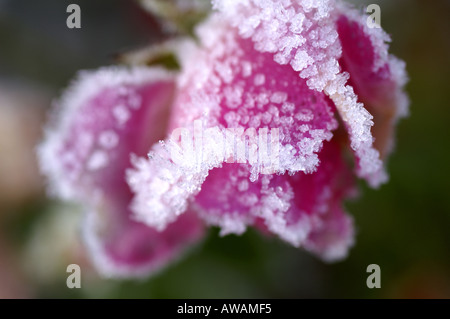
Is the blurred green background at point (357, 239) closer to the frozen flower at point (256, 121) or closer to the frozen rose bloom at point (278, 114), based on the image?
the frozen flower at point (256, 121)

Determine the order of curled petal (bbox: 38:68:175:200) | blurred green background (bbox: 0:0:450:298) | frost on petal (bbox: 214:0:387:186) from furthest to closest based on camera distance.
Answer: blurred green background (bbox: 0:0:450:298) → curled petal (bbox: 38:68:175:200) → frost on petal (bbox: 214:0:387:186)

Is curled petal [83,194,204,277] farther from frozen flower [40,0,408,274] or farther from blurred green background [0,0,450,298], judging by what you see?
blurred green background [0,0,450,298]

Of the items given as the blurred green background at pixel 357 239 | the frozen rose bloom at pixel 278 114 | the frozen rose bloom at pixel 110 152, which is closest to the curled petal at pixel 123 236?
the frozen rose bloom at pixel 110 152

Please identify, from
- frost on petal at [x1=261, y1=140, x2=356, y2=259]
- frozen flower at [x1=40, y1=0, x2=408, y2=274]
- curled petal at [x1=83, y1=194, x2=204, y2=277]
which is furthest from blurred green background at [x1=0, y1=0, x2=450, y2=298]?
frost on petal at [x1=261, y1=140, x2=356, y2=259]

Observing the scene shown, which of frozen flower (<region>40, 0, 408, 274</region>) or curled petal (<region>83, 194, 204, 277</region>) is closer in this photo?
frozen flower (<region>40, 0, 408, 274</region>)

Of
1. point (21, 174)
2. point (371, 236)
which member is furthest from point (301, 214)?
point (21, 174)

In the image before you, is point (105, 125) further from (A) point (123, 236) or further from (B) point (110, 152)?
(A) point (123, 236)

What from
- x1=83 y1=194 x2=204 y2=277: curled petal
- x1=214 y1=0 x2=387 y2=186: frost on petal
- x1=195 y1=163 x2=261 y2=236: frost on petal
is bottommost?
x1=195 y1=163 x2=261 y2=236: frost on petal
